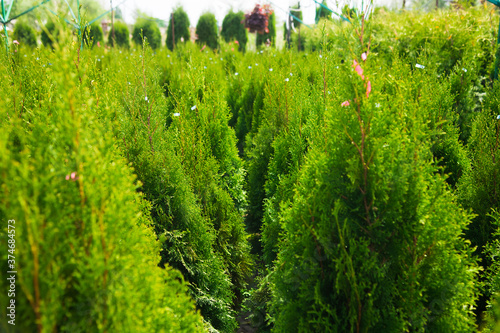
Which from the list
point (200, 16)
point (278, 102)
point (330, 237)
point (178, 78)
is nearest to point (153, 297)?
point (330, 237)

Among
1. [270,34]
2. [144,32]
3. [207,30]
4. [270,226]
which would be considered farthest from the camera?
[270,34]

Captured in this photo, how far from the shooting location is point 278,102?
6109mm

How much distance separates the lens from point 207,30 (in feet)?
69.7

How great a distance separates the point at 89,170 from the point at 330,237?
1429 mm

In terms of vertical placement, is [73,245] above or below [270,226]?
above

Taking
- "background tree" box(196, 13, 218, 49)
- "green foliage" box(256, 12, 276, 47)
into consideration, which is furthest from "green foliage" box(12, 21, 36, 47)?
"green foliage" box(256, 12, 276, 47)

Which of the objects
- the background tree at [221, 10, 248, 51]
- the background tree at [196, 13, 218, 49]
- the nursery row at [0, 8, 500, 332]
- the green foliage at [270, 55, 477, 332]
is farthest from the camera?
the background tree at [221, 10, 248, 51]

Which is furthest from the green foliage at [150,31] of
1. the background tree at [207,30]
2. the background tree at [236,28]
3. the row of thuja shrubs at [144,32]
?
the background tree at [236,28]

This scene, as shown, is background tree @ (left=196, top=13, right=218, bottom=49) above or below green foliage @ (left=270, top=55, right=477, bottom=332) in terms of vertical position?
above

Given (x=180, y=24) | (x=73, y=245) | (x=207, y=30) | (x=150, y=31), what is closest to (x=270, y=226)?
(x=73, y=245)

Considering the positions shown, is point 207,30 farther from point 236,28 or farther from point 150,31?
point 150,31

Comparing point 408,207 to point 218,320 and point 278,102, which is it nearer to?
point 218,320

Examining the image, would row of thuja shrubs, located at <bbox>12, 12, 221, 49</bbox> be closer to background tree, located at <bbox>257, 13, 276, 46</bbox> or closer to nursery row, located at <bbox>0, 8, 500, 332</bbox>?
background tree, located at <bbox>257, 13, 276, 46</bbox>

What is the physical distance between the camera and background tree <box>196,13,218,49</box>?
68.7 feet
